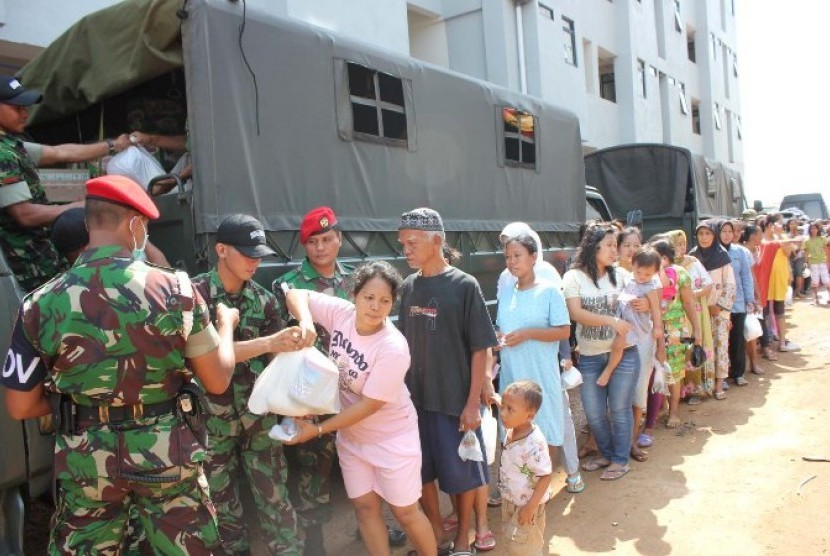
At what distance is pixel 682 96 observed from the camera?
22203 millimetres

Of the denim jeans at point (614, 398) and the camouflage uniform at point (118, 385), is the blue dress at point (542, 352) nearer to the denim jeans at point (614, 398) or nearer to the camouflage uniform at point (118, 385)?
the denim jeans at point (614, 398)

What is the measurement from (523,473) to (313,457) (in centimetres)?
109

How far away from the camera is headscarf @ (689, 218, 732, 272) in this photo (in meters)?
6.24

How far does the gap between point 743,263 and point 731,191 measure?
20.1ft

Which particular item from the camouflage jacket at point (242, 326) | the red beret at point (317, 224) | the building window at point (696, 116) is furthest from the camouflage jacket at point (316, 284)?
the building window at point (696, 116)

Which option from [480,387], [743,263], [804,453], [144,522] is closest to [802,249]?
[743,263]

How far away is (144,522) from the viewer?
209 cm

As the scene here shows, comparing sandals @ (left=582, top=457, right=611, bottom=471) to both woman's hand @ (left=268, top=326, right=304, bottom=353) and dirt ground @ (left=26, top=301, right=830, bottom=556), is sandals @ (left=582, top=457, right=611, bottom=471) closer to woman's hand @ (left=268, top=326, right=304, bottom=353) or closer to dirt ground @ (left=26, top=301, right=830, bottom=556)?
dirt ground @ (left=26, top=301, right=830, bottom=556)

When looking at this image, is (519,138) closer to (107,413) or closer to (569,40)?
(107,413)

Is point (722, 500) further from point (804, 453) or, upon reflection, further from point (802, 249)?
point (802, 249)

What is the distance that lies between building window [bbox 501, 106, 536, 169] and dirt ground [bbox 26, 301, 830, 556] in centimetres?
245

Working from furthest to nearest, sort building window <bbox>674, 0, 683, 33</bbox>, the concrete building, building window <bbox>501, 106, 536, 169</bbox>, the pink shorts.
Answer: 1. building window <bbox>674, 0, 683, 33</bbox>
2. the concrete building
3. building window <bbox>501, 106, 536, 169</bbox>
4. the pink shorts

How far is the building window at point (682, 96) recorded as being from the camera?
22016 millimetres

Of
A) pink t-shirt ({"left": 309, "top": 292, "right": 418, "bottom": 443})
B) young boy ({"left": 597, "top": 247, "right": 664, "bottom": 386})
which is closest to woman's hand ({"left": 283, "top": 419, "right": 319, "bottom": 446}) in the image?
pink t-shirt ({"left": 309, "top": 292, "right": 418, "bottom": 443})
